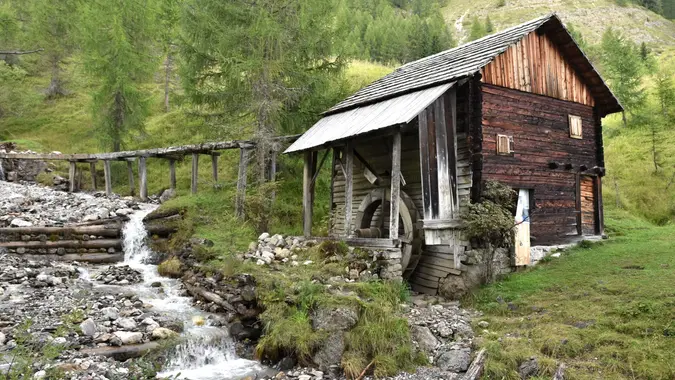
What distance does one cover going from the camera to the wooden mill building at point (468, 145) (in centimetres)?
1125

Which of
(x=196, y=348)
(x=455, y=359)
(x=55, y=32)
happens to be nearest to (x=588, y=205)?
(x=455, y=359)

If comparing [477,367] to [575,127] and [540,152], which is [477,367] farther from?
[575,127]

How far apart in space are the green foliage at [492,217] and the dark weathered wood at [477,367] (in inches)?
156

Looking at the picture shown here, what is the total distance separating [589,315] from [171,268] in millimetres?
10156

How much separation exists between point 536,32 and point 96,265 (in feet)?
48.0

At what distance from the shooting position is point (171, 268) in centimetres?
1262

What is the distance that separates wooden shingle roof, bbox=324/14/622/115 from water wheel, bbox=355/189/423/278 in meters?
3.03

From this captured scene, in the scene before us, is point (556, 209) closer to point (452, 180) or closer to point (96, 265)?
point (452, 180)

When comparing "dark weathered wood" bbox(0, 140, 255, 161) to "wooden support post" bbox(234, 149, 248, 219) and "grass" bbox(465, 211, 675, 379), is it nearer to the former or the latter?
"wooden support post" bbox(234, 149, 248, 219)

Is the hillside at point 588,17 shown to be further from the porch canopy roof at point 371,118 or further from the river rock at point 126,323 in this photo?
the river rock at point 126,323

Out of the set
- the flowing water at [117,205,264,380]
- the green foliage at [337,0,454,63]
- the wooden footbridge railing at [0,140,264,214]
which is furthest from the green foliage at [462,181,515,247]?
the green foliage at [337,0,454,63]

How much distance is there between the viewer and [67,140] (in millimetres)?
28391

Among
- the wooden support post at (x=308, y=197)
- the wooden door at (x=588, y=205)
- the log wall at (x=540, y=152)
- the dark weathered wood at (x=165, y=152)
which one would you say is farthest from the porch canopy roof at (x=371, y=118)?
the wooden door at (x=588, y=205)

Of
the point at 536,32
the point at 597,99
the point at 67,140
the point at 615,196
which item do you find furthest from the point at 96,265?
the point at 615,196
